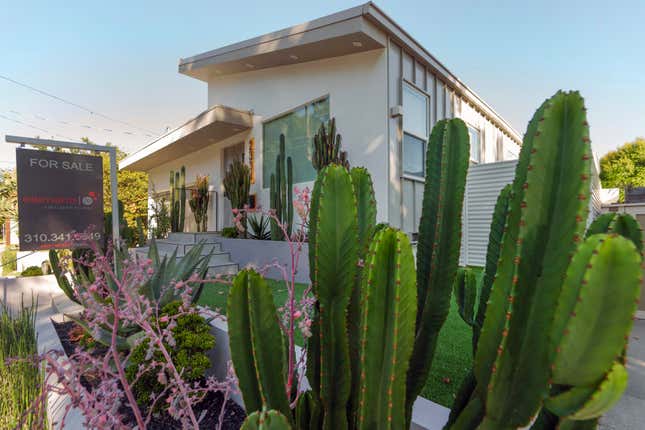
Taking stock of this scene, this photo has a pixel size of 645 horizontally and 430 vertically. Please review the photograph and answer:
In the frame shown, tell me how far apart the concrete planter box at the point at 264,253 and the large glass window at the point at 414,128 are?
9.06 feet

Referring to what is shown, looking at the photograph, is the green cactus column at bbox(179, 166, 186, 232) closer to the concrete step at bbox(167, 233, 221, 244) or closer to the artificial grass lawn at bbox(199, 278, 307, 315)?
the concrete step at bbox(167, 233, 221, 244)

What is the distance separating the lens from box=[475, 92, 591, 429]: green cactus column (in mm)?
681

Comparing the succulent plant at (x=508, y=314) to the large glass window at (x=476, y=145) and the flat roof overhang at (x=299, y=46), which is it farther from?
the large glass window at (x=476, y=145)

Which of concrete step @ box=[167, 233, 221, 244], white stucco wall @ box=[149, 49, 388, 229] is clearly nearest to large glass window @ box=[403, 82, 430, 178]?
white stucco wall @ box=[149, 49, 388, 229]

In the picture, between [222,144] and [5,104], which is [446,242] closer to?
[222,144]

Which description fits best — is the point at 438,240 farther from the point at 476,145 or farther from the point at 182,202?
the point at 476,145

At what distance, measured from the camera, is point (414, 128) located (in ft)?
21.4

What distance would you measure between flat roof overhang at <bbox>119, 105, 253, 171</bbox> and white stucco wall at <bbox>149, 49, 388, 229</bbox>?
0.36m

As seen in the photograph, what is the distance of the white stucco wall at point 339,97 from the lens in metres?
5.73

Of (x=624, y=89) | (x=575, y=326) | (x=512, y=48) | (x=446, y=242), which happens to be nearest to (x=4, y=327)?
(x=446, y=242)

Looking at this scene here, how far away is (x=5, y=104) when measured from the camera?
44.4ft

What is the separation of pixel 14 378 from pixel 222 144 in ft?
27.0

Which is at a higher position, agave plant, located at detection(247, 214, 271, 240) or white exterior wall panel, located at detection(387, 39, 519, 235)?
white exterior wall panel, located at detection(387, 39, 519, 235)

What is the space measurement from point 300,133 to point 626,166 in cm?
2479
